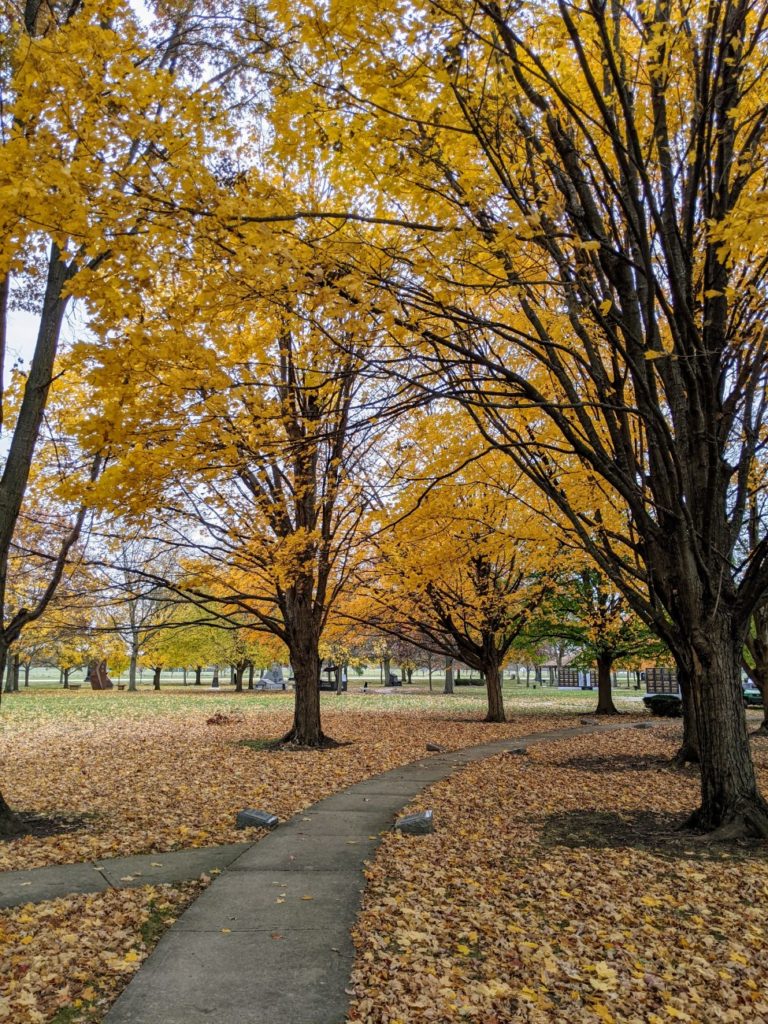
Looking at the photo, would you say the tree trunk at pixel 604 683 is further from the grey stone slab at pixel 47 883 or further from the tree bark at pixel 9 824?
the grey stone slab at pixel 47 883

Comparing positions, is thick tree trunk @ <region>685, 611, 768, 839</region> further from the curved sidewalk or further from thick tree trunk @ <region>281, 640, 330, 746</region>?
thick tree trunk @ <region>281, 640, 330, 746</region>

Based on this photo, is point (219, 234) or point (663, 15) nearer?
point (219, 234)

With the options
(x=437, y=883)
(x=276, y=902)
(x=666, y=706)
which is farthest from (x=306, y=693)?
(x=666, y=706)

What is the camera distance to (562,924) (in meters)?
3.82

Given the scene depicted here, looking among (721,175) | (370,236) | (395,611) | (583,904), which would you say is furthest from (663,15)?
(395,611)

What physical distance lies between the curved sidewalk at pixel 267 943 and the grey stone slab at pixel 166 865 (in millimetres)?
181

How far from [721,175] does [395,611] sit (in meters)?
12.5

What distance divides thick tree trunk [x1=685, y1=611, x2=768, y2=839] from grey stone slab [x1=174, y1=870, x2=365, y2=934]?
2.95m

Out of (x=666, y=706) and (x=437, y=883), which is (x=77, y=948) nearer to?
(x=437, y=883)

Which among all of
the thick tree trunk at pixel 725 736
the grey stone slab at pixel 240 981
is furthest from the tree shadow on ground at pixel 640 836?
the grey stone slab at pixel 240 981

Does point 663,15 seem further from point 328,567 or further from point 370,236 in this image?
point 328,567

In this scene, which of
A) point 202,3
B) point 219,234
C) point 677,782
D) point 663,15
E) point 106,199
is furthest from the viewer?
point 677,782

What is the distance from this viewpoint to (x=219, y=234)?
14.0 ft

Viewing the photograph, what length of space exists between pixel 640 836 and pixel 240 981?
3.84 meters
